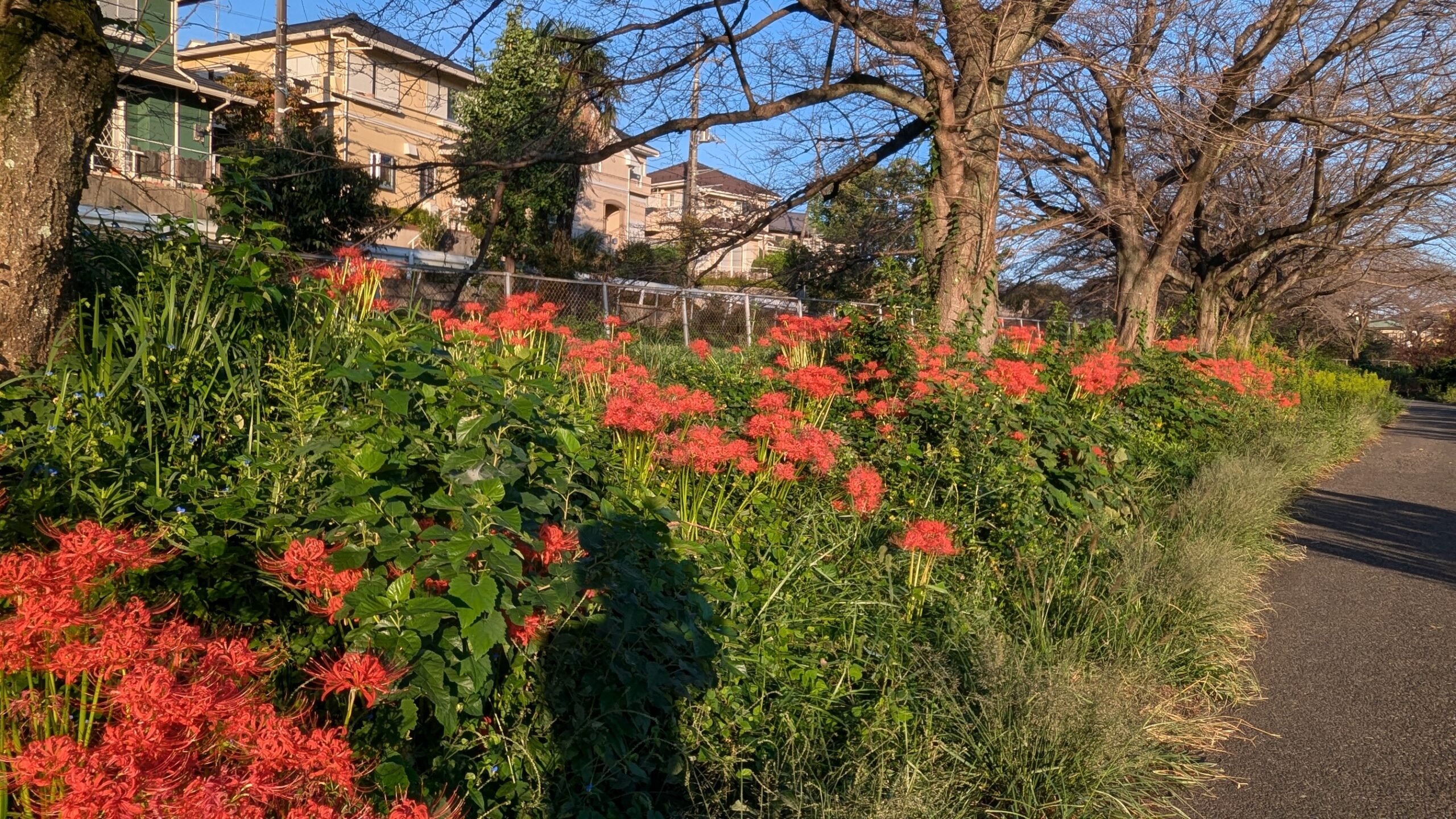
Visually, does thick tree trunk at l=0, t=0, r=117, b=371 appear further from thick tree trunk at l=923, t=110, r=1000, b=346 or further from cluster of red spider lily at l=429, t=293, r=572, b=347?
thick tree trunk at l=923, t=110, r=1000, b=346

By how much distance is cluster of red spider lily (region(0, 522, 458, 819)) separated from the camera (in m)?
1.43

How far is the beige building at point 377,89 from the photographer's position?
7.74 meters

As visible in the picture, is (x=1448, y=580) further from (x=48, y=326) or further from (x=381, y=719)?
(x=48, y=326)

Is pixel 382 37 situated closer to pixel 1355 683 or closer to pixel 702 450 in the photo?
pixel 702 450

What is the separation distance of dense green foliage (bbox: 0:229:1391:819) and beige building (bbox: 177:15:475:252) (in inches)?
127

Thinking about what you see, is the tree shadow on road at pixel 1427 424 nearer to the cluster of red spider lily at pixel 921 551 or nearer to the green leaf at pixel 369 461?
the cluster of red spider lily at pixel 921 551

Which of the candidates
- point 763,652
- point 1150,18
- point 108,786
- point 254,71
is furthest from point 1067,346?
point 254,71

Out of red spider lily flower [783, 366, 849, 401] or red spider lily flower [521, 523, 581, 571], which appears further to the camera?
red spider lily flower [783, 366, 849, 401]

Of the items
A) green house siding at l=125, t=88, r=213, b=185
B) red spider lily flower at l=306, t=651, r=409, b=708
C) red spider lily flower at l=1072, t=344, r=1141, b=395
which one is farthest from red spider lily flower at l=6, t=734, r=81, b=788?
green house siding at l=125, t=88, r=213, b=185

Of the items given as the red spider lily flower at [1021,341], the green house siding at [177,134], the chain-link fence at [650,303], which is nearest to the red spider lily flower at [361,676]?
the chain-link fence at [650,303]

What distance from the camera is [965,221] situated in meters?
9.07

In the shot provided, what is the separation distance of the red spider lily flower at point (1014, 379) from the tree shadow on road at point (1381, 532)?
324 centimetres

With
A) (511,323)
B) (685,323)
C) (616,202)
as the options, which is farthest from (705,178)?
(511,323)

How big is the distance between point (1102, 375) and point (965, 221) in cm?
226
